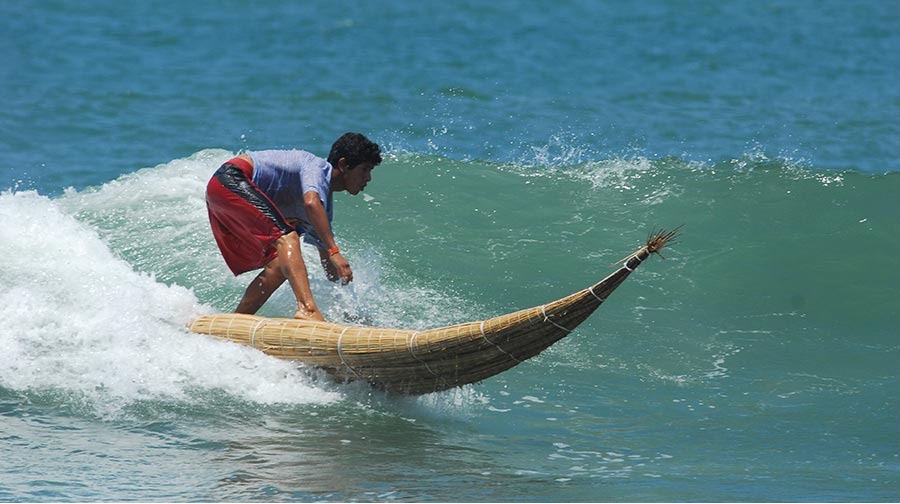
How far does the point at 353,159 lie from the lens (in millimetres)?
7504

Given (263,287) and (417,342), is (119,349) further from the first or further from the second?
(417,342)

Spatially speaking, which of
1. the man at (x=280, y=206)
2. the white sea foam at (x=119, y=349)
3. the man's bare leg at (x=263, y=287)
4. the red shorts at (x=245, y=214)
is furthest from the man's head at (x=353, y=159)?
the white sea foam at (x=119, y=349)

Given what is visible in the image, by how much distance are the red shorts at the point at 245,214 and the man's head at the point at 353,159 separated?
438 mm

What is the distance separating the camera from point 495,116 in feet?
55.4

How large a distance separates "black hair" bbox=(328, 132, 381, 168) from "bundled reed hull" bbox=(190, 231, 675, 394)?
100cm

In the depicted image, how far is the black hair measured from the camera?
7.48 meters

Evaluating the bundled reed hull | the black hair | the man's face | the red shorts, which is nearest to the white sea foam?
the bundled reed hull

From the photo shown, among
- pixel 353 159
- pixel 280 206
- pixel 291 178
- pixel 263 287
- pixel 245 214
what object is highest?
pixel 353 159

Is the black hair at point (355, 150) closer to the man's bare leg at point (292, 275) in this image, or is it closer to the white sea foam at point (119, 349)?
the man's bare leg at point (292, 275)

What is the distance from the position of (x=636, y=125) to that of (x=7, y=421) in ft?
37.1

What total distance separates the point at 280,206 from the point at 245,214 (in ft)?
1.10

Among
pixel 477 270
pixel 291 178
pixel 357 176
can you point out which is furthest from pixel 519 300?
pixel 291 178

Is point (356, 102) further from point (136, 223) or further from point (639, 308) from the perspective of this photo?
point (639, 308)

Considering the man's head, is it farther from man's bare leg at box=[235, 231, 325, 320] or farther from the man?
man's bare leg at box=[235, 231, 325, 320]
